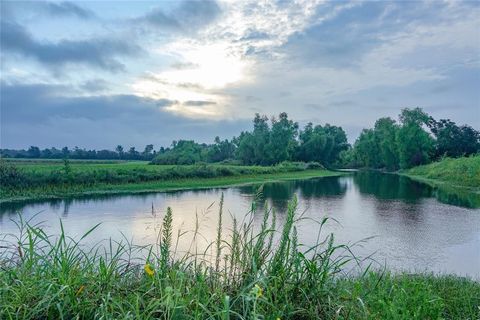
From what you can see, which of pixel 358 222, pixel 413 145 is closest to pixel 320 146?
pixel 413 145

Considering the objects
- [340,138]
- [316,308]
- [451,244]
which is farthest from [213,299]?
[340,138]

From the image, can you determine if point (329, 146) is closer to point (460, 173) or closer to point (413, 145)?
point (413, 145)

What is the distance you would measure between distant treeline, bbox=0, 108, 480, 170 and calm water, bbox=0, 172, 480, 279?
3522 cm

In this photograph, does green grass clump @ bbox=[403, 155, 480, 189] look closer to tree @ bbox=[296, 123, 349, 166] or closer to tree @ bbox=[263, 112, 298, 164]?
tree @ bbox=[263, 112, 298, 164]

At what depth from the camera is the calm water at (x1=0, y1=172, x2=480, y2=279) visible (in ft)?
30.9

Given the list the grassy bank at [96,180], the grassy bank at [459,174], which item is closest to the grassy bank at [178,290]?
the grassy bank at [96,180]

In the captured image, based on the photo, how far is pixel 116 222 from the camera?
43.2 feet

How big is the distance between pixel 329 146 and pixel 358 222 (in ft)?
214

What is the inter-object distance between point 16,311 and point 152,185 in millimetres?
24434

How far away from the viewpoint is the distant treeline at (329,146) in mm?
57938

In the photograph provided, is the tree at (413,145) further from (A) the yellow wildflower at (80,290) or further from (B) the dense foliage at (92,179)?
(A) the yellow wildflower at (80,290)

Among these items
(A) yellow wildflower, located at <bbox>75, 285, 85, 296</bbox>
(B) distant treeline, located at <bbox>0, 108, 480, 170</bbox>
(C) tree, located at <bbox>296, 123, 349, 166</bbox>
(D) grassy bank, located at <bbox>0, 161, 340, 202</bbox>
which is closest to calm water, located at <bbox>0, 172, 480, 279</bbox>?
(D) grassy bank, located at <bbox>0, 161, 340, 202</bbox>

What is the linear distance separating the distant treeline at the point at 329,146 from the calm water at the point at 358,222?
3522cm

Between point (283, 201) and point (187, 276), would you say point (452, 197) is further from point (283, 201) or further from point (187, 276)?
point (187, 276)
